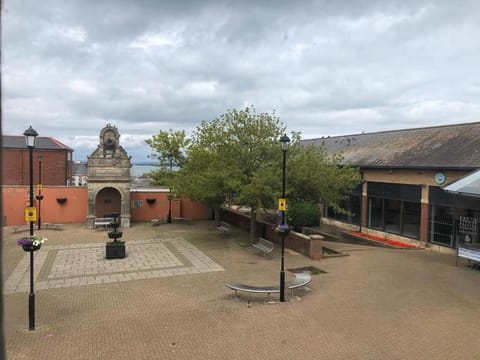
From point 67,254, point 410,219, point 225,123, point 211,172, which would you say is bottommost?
point 67,254

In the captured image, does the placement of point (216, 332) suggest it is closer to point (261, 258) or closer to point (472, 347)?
point (472, 347)

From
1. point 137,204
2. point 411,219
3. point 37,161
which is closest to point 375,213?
point 411,219

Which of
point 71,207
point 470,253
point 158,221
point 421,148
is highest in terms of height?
point 421,148

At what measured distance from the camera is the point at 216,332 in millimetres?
9562

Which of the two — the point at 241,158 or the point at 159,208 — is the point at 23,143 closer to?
the point at 159,208

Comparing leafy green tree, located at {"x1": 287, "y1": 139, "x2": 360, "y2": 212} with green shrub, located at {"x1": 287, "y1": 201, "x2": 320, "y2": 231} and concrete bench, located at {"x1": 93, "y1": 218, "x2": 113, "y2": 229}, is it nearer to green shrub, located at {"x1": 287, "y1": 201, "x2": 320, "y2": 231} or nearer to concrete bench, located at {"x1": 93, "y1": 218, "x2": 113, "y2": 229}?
green shrub, located at {"x1": 287, "y1": 201, "x2": 320, "y2": 231}

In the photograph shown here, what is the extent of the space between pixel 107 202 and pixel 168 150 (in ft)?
20.1

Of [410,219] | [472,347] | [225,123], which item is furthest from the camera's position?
[410,219]

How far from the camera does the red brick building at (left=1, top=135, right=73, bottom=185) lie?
39938 mm

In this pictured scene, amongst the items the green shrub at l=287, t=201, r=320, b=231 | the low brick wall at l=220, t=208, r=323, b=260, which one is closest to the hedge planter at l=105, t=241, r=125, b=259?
the low brick wall at l=220, t=208, r=323, b=260

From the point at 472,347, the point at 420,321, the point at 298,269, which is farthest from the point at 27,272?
the point at 472,347

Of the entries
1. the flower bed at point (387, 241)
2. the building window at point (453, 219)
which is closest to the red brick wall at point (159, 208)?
the flower bed at point (387, 241)

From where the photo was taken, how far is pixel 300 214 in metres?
24.3

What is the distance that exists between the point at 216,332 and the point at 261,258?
8.71 metres
